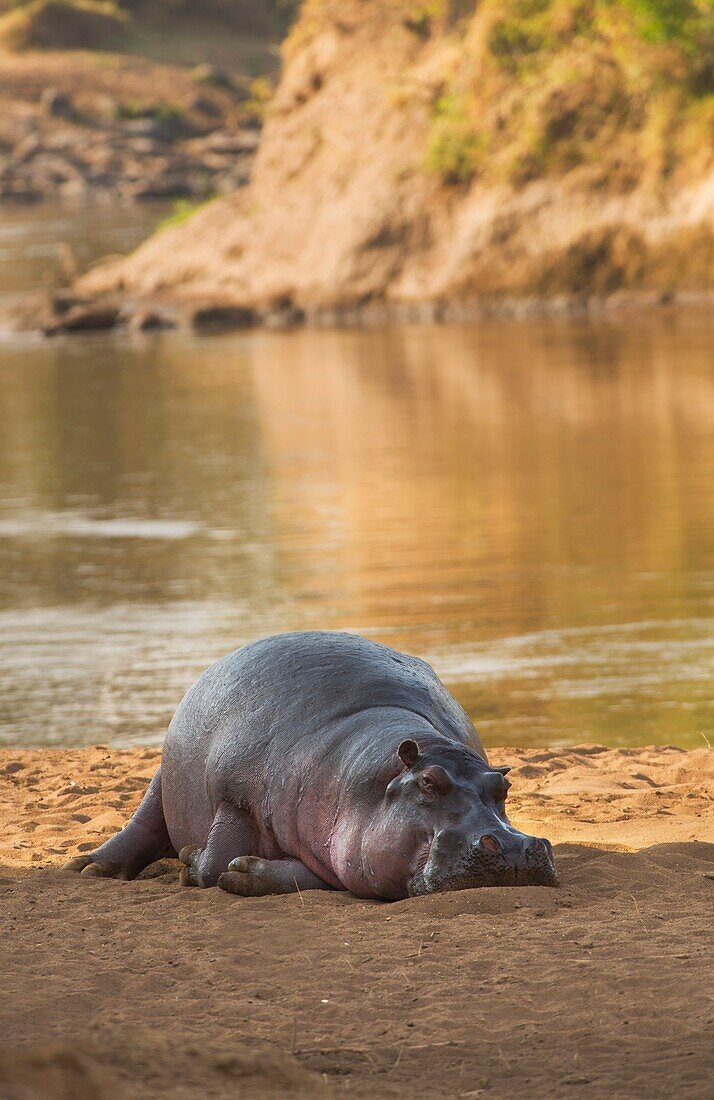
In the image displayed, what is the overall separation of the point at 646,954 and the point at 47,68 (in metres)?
82.2

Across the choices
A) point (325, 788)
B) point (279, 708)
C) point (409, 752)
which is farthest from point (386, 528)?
point (409, 752)

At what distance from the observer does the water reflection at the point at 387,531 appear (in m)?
8.27

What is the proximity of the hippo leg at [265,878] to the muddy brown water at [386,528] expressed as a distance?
2513 millimetres

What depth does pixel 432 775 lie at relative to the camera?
465cm

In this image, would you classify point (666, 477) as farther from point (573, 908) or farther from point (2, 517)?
point (573, 908)

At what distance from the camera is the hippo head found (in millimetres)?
4660

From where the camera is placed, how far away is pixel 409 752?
476 cm

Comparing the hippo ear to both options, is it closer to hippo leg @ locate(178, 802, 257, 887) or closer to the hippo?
the hippo

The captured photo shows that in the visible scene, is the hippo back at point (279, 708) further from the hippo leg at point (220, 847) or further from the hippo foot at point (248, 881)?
the hippo foot at point (248, 881)

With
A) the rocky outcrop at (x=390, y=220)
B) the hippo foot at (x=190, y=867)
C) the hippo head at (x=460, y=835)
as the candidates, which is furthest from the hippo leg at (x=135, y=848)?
the rocky outcrop at (x=390, y=220)

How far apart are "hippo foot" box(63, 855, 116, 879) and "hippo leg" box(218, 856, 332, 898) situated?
0.60 m

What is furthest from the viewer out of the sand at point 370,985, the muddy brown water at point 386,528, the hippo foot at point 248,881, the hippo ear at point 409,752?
the muddy brown water at point 386,528

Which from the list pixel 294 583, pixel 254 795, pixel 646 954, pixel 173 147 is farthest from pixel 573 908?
pixel 173 147

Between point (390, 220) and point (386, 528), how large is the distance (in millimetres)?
17152
